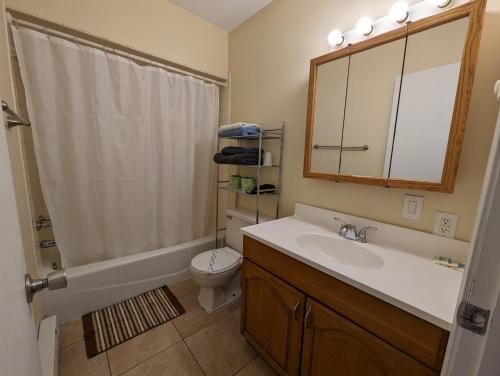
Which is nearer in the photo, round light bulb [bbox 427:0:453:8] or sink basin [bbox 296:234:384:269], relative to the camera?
round light bulb [bbox 427:0:453:8]

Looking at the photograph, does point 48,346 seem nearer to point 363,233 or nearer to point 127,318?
point 127,318

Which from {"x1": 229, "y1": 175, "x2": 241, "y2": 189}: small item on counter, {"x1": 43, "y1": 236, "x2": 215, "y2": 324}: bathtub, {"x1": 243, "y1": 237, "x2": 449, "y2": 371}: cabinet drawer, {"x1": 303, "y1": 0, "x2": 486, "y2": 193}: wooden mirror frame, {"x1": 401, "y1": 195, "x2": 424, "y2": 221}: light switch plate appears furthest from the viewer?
{"x1": 229, "y1": 175, "x2": 241, "y2": 189}: small item on counter

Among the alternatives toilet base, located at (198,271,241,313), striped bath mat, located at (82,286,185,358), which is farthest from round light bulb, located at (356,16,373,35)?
striped bath mat, located at (82,286,185,358)

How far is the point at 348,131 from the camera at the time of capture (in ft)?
4.21

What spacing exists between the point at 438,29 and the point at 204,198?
2004mm

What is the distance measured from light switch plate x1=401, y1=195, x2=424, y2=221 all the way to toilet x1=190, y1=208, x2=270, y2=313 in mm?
967

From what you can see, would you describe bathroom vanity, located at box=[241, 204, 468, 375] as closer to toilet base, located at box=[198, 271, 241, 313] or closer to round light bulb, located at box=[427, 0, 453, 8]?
toilet base, located at box=[198, 271, 241, 313]

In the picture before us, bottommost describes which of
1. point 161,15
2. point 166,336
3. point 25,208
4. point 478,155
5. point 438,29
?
point 166,336

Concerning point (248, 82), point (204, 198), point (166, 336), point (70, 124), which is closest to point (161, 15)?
point (248, 82)

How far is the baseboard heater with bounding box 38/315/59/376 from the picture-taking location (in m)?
1.06

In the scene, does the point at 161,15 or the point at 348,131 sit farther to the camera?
the point at 161,15

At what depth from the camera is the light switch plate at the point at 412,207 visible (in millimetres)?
1056

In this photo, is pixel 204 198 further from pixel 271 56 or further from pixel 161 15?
pixel 161 15

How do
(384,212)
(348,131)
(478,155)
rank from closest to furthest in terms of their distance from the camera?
(478,155) < (384,212) < (348,131)
